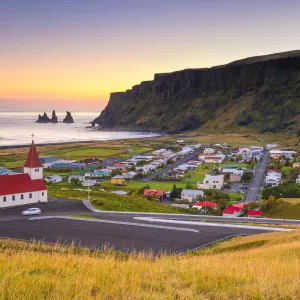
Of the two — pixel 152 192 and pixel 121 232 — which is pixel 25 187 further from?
pixel 152 192

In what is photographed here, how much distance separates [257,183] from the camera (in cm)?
5978

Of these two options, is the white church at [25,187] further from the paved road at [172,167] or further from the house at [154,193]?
the paved road at [172,167]

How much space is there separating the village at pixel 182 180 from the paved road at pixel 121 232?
722 cm

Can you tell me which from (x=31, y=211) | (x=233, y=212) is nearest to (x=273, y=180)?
(x=233, y=212)

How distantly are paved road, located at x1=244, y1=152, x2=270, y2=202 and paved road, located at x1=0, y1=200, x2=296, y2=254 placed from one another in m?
27.6

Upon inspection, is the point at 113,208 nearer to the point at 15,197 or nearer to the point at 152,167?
the point at 15,197

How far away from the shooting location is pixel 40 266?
23.8ft

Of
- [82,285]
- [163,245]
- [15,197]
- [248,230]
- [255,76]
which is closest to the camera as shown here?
[82,285]

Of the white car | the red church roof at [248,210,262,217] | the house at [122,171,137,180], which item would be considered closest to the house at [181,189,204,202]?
the red church roof at [248,210,262,217]

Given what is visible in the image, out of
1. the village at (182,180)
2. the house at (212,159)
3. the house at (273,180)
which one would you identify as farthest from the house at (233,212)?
the house at (212,159)

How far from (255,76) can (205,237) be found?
588 ft

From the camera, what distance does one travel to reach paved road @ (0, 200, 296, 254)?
17609 millimetres

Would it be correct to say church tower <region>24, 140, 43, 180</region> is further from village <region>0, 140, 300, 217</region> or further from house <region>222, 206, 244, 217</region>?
house <region>222, 206, 244, 217</region>

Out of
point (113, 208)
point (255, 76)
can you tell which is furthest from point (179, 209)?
point (255, 76)
